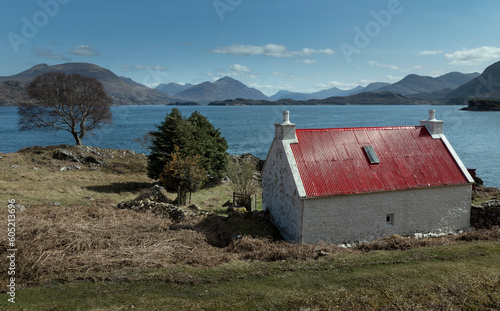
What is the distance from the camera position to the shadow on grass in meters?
34.7

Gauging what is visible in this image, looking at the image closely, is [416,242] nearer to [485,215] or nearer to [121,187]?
[485,215]

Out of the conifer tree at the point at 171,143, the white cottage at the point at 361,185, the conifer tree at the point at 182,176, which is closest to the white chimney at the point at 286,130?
the white cottage at the point at 361,185

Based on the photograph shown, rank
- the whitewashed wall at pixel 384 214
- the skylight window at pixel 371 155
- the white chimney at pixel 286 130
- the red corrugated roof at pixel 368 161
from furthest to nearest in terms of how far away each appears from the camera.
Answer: the skylight window at pixel 371 155, the white chimney at pixel 286 130, the red corrugated roof at pixel 368 161, the whitewashed wall at pixel 384 214

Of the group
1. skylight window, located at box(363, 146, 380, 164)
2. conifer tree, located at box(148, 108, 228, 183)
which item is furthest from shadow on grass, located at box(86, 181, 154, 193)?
skylight window, located at box(363, 146, 380, 164)

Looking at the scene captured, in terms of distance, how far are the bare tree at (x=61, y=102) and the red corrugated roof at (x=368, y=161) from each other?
48991mm

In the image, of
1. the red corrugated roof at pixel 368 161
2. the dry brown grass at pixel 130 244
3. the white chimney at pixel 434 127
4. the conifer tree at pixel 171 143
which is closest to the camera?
the dry brown grass at pixel 130 244

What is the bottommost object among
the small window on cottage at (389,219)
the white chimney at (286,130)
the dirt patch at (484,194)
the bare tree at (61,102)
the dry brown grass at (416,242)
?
the dirt patch at (484,194)

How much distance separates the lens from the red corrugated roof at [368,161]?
18922mm

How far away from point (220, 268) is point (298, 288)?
3515mm

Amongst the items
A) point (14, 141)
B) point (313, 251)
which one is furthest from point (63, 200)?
point (14, 141)

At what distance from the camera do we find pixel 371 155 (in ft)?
67.7

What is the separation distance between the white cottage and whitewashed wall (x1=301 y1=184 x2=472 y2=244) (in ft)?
0.18

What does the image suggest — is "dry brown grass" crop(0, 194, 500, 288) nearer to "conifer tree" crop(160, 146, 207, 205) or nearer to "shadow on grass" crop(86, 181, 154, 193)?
"conifer tree" crop(160, 146, 207, 205)

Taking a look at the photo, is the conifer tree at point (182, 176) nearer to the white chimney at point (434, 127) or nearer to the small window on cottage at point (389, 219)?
the small window on cottage at point (389, 219)
